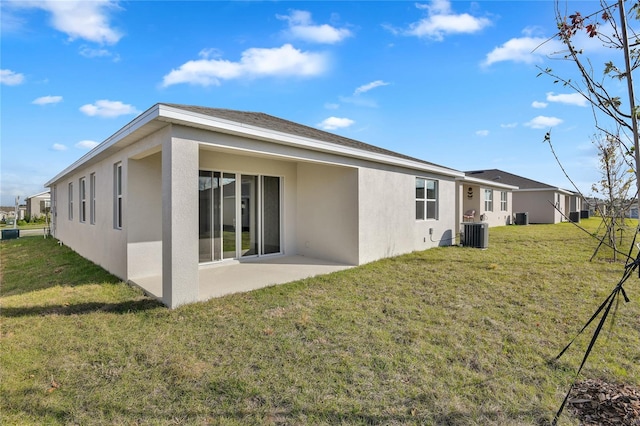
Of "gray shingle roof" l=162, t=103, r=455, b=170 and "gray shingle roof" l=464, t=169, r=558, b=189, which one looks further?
"gray shingle roof" l=464, t=169, r=558, b=189

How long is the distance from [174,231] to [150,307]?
136cm

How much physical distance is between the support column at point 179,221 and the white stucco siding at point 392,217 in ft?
15.5

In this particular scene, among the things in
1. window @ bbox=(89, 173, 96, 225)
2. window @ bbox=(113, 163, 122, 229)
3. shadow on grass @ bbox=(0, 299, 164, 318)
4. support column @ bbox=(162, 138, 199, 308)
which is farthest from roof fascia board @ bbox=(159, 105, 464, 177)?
window @ bbox=(89, 173, 96, 225)

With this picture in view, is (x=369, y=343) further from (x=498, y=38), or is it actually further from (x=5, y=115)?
(x=5, y=115)

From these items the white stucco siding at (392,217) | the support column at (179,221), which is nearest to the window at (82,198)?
the support column at (179,221)

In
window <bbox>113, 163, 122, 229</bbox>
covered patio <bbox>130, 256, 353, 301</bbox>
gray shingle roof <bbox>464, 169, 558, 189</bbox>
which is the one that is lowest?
covered patio <bbox>130, 256, 353, 301</bbox>

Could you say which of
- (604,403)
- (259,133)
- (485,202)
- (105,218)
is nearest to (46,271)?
(105,218)

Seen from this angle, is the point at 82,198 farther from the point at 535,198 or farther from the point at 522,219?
the point at 535,198

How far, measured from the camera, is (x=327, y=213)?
950cm

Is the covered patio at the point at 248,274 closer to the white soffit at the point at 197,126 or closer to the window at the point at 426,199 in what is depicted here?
the white soffit at the point at 197,126

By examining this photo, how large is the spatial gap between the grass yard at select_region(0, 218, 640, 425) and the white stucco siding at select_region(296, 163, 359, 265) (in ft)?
7.41

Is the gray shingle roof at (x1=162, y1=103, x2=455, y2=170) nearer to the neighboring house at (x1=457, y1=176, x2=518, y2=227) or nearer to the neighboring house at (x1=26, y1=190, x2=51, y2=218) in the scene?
the neighboring house at (x1=457, y1=176, x2=518, y2=227)

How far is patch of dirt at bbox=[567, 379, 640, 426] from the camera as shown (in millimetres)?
2605

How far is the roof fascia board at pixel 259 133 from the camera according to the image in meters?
5.08
